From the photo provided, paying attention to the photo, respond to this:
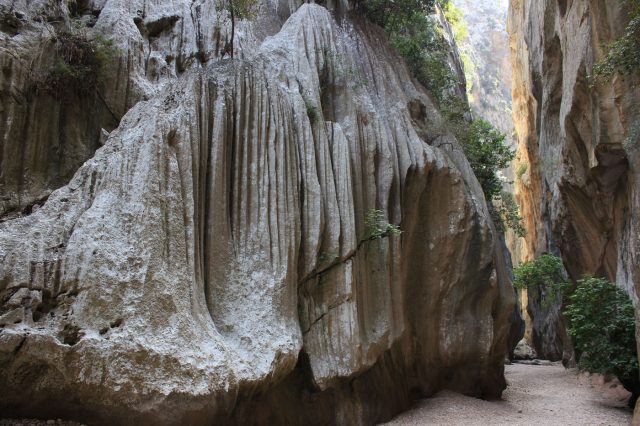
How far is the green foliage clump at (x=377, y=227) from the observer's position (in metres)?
13.5

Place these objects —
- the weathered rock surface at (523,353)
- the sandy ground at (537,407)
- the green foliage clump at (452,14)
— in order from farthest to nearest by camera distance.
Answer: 1. the weathered rock surface at (523,353)
2. the green foliage clump at (452,14)
3. the sandy ground at (537,407)

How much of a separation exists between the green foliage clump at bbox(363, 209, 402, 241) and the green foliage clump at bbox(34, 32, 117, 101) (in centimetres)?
693

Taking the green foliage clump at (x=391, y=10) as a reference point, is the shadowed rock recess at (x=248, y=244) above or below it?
→ below

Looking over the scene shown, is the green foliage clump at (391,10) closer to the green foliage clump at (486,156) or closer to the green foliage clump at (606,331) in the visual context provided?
the green foliage clump at (486,156)

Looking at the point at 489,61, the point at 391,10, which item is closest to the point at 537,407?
the point at 391,10

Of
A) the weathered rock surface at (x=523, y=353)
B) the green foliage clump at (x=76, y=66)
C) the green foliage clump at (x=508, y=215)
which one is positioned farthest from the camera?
the weathered rock surface at (x=523, y=353)

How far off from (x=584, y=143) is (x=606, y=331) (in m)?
5.67

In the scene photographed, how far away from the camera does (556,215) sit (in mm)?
23172

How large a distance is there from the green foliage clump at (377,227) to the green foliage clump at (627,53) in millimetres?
5515

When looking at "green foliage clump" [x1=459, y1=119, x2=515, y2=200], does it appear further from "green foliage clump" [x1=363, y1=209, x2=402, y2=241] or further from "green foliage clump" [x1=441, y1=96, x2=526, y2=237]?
Answer: "green foliage clump" [x1=363, y1=209, x2=402, y2=241]

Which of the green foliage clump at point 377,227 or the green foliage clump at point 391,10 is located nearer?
the green foliage clump at point 377,227

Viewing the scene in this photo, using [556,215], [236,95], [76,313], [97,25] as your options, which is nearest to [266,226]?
[236,95]

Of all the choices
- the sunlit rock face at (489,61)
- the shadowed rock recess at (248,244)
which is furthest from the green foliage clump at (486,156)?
the sunlit rock face at (489,61)

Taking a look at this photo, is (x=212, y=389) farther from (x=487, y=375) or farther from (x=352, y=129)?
(x=487, y=375)
